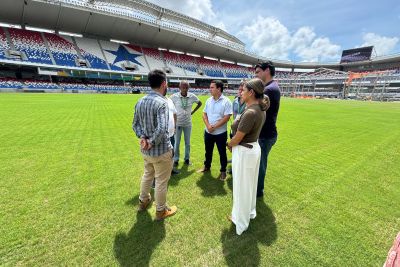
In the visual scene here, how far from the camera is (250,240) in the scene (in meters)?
2.80

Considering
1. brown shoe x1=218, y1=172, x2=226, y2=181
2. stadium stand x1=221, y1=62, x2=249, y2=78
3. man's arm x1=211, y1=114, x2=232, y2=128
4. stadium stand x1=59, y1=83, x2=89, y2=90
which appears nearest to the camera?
man's arm x1=211, y1=114, x2=232, y2=128

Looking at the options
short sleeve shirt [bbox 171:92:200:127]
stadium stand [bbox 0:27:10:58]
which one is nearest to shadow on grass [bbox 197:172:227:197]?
short sleeve shirt [bbox 171:92:200:127]

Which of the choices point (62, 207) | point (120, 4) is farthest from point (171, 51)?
point (62, 207)

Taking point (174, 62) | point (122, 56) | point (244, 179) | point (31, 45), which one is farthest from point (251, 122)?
point (174, 62)

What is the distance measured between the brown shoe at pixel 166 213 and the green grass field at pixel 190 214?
10 centimetres

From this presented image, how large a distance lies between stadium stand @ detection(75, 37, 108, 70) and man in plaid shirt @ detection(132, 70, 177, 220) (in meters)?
51.2

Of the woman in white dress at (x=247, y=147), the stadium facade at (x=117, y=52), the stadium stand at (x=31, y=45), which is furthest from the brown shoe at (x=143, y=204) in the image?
the stadium stand at (x=31, y=45)

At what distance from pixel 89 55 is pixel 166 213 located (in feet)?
176

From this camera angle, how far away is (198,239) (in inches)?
110

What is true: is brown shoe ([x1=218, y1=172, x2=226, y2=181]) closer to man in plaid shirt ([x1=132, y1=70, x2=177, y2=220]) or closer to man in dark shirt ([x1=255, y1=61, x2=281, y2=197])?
man in dark shirt ([x1=255, y1=61, x2=281, y2=197])

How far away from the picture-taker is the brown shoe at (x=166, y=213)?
3.17m

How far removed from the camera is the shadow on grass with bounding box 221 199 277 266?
97.8 inches

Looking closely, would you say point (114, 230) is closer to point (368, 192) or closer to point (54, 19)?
point (368, 192)

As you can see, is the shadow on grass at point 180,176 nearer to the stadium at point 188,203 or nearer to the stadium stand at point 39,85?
the stadium at point 188,203
